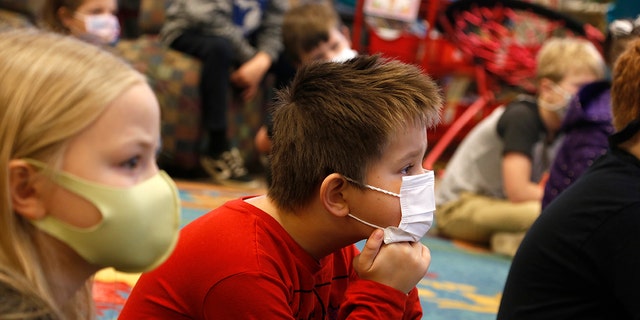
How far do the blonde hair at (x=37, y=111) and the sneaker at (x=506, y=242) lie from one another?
98.7 inches

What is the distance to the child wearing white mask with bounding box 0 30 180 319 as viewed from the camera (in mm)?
926

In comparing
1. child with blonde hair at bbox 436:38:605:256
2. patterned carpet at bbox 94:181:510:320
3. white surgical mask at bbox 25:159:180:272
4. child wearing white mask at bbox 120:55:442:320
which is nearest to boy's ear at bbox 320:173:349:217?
child wearing white mask at bbox 120:55:442:320

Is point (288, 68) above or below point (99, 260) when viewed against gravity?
below

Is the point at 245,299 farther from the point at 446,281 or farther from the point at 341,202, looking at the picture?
the point at 446,281

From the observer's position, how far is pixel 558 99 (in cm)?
324

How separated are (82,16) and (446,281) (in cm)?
190

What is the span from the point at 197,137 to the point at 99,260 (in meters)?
3.20

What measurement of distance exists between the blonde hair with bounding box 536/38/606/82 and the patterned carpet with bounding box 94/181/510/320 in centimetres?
76

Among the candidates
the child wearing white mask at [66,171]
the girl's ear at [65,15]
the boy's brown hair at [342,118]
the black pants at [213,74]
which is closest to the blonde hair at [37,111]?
the child wearing white mask at [66,171]

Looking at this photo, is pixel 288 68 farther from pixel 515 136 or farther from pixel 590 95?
pixel 590 95

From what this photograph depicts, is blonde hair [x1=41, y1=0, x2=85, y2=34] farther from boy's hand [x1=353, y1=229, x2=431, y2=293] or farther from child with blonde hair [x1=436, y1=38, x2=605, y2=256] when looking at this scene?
boy's hand [x1=353, y1=229, x2=431, y2=293]

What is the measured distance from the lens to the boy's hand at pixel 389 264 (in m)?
1.35

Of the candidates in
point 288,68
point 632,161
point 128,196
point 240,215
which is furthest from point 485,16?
point 128,196

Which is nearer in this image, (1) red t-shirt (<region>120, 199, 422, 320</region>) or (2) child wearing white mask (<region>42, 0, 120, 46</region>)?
(1) red t-shirt (<region>120, 199, 422, 320</region>)
